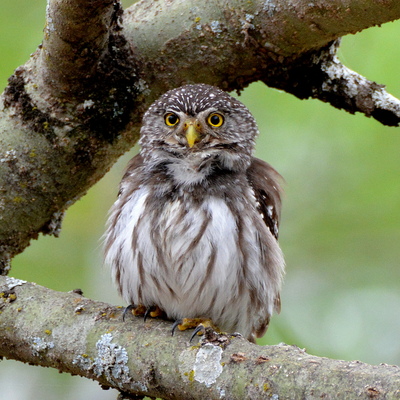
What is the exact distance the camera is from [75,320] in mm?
2627

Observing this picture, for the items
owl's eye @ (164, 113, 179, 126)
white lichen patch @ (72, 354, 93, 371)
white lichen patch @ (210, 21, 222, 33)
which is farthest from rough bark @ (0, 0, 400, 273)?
white lichen patch @ (72, 354, 93, 371)

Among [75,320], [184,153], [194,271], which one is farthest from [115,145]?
[75,320]

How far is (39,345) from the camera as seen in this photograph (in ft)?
8.55

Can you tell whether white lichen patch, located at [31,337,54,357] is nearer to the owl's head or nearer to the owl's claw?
the owl's claw

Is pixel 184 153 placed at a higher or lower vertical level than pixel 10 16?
lower

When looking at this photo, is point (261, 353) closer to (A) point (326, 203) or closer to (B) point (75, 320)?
(B) point (75, 320)

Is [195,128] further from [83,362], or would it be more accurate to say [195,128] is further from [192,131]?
[83,362]

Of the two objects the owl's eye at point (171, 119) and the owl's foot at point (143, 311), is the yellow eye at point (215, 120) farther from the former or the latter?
the owl's foot at point (143, 311)

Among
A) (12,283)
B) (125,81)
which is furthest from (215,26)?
(12,283)

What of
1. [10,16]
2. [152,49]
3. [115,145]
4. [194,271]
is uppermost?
[10,16]

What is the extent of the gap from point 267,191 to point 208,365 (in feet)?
4.31

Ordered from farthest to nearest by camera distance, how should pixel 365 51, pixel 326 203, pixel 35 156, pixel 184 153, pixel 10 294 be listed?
Result: pixel 326 203, pixel 365 51, pixel 184 153, pixel 35 156, pixel 10 294

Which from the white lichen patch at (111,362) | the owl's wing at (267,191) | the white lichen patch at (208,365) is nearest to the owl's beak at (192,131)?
the owl's wing at (267,191)

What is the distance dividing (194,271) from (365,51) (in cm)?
201
